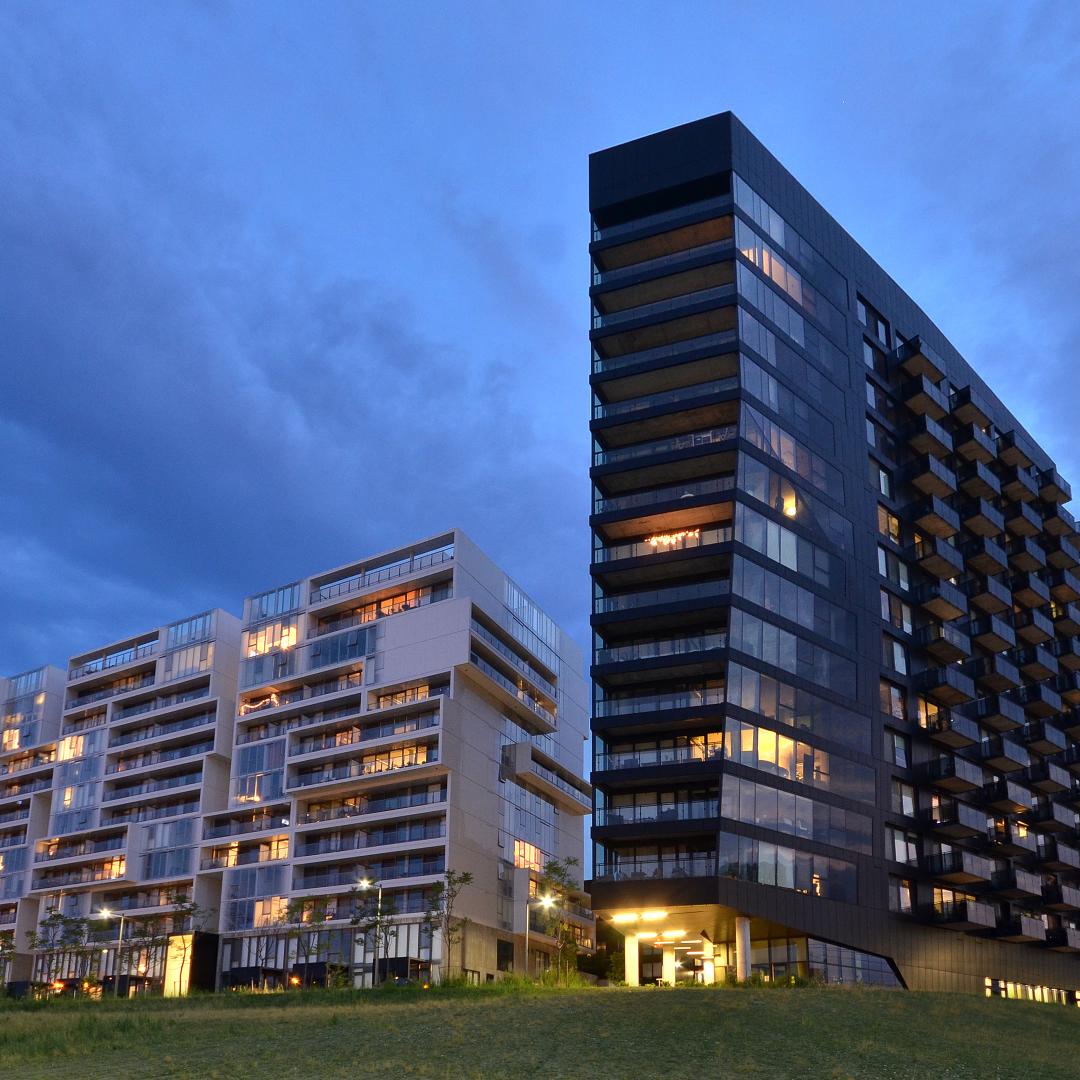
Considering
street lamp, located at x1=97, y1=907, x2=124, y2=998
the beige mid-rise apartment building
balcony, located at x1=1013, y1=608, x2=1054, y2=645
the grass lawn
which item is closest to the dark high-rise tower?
balcony, located at x1=1013, y1=608, x2=1054, y2=645

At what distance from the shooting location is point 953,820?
284ft

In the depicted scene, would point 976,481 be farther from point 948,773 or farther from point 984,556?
point 948,773

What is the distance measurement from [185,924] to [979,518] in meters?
69.0

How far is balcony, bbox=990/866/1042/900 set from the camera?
9031 centimetres

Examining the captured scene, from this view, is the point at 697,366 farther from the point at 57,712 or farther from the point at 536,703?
the point at 57,712

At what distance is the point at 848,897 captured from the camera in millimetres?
77688

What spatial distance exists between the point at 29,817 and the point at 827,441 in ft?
279

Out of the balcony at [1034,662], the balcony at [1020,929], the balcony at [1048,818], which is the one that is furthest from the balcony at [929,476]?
the balcony at [1020,929]

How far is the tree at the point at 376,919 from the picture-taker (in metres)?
89.4

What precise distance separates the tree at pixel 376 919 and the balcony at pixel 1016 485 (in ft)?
191

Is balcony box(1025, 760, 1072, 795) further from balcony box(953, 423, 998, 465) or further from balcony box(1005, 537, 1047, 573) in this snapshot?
balcony box(953, 423, 998, 465)

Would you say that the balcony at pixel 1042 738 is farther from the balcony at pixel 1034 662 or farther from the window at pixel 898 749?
the window at pixel 898 749

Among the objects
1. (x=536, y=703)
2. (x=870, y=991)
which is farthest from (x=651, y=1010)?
(x=536, y=703)

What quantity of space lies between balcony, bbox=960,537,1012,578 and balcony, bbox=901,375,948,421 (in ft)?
33.6
